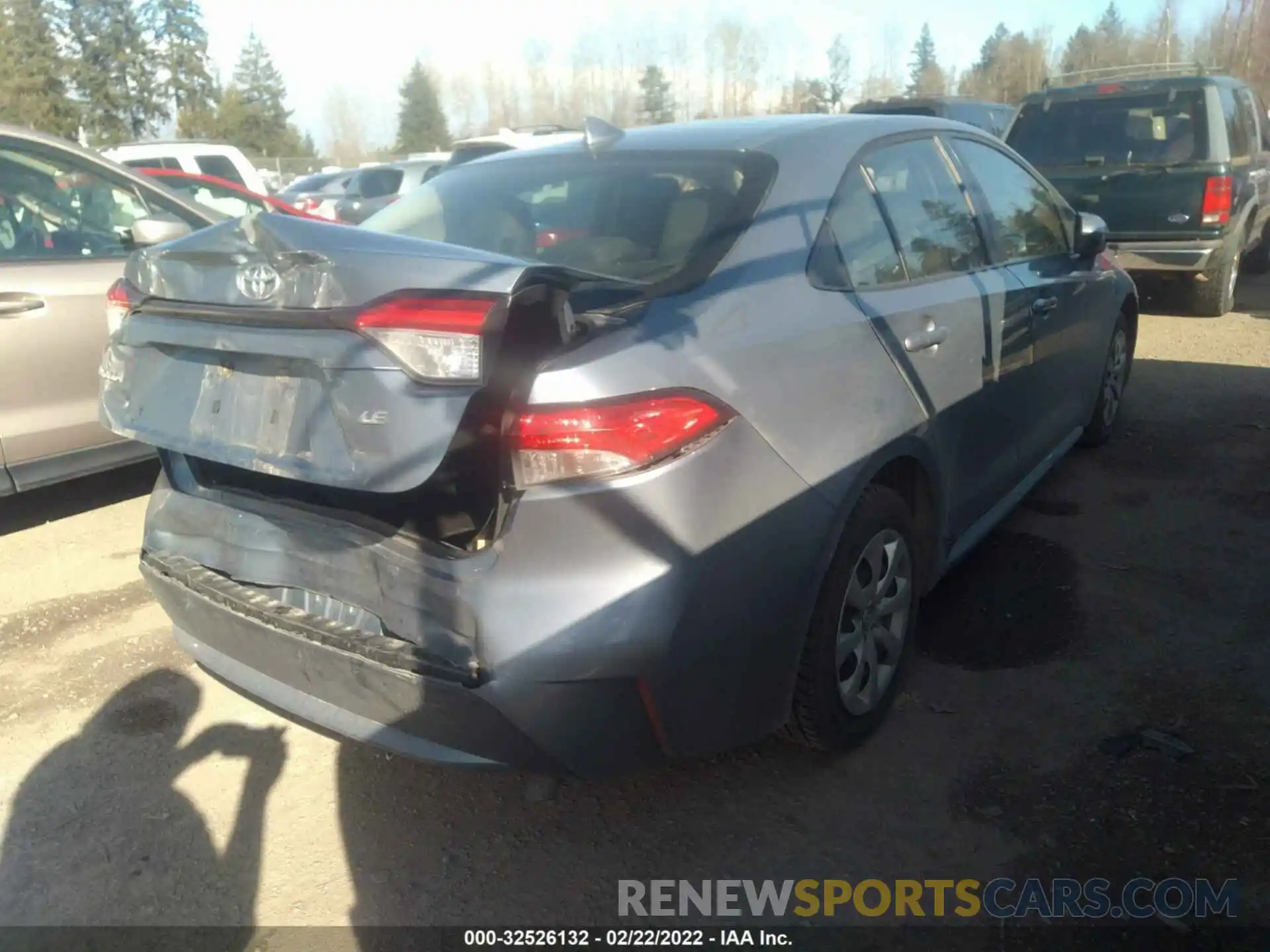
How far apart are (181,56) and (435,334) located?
48399 millimetres

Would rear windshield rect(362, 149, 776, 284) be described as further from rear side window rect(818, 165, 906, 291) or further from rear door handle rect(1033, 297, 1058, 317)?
rear door handle rect(1033, 297, 1058, 317)

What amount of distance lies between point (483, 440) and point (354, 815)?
1224 mm

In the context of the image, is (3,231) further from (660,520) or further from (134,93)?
(134,93)

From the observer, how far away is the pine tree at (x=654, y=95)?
157ft

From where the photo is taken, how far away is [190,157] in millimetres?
14578

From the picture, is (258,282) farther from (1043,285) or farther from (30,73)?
(30,73)

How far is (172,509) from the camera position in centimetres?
274

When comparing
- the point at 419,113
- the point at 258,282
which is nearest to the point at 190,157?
the point at 258,282

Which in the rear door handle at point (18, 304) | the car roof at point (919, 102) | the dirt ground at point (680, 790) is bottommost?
the dirt ground at point (680, 790)

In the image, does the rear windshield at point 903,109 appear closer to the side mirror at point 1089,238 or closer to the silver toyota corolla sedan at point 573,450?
the side mirror at point 1089,238

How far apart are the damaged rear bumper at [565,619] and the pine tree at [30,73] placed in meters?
39.7

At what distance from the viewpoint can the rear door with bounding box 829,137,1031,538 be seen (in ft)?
9.43

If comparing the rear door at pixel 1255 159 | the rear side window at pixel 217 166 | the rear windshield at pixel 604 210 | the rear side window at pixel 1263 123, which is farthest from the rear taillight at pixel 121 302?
the rear side window at pixel 217 166

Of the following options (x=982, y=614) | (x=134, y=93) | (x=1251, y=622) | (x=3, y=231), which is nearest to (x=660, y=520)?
(x=982, y=614)
